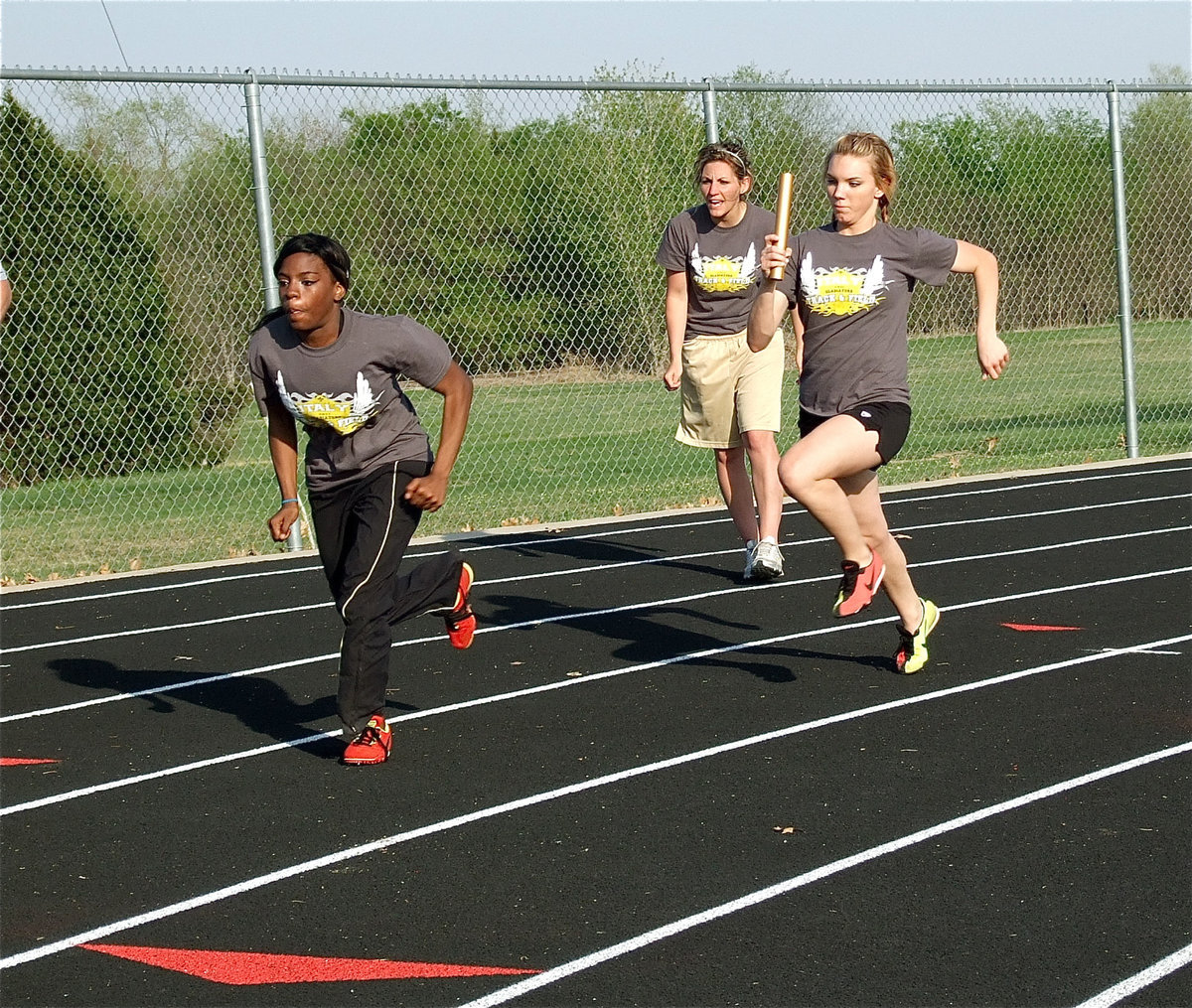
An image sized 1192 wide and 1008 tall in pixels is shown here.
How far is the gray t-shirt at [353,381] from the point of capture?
19.1 ft

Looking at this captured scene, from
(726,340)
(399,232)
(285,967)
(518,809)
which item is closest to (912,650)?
(518,809)

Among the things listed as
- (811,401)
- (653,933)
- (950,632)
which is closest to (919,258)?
(811,401)

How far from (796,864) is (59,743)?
10.3 ft

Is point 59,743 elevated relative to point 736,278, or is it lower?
lower

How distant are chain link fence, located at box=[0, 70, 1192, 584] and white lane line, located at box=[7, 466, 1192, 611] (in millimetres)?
954

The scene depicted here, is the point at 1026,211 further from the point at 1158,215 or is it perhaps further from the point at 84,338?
the point at 84,338

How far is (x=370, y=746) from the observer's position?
579 cm

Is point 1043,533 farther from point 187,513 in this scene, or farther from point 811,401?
point 187,513

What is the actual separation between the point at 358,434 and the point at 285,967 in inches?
95.9

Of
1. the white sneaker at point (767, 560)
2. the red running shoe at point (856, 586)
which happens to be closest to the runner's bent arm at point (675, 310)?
the white sneaker at point (767, 560)

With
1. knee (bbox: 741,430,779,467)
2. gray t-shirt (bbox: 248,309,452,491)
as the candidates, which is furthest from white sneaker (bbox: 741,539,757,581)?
gray t-shirt (bbox: 248,309,452,491)

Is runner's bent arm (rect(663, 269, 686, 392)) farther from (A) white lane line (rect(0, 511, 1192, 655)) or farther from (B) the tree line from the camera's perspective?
(B) the tree line

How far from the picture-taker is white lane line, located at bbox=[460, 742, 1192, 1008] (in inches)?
149

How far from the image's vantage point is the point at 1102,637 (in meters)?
7.36
